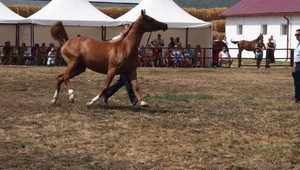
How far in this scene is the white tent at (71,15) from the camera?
98.6ft

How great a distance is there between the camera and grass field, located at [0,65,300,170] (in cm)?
852

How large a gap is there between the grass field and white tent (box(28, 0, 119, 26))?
12.5 m

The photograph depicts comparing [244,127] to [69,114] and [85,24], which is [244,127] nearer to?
[69,114]

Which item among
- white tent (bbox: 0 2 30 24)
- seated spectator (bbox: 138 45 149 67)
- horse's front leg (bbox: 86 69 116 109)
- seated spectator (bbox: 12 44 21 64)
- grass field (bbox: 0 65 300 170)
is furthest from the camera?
seated spectator (bbox: 138 45 149 67)

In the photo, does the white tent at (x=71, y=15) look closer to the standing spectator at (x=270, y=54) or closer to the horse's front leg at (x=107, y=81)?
the standing spectator at (x=270, y=54)

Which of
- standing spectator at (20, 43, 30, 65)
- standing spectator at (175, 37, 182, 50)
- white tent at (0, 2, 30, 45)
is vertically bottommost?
standing spectator at (20, 43, 30, 65)

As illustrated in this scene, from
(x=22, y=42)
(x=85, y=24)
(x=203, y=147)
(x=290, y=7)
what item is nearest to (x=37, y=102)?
(x=203, y=147)

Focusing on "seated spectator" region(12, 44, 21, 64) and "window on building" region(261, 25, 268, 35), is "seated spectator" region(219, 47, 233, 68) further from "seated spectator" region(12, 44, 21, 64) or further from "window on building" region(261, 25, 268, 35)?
"window on building" region(261, 25, 268, 35)

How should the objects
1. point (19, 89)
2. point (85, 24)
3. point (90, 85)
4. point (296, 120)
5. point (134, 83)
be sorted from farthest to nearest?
point (85, 24), point (90, 85), point (19, 89), point (134, 83), point (296, 120)

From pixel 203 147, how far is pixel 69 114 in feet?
11.9

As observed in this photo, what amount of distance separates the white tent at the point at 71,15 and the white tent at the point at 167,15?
0.95 metres

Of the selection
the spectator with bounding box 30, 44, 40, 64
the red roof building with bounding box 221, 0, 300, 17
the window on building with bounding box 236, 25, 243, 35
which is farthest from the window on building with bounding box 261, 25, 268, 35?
the spectator with bounding box 30, 44, 40, 64

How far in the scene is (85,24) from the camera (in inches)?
1188

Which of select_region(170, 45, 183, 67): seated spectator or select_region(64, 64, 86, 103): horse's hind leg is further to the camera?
select_region(170, 45, 183, 67): seated spectator
